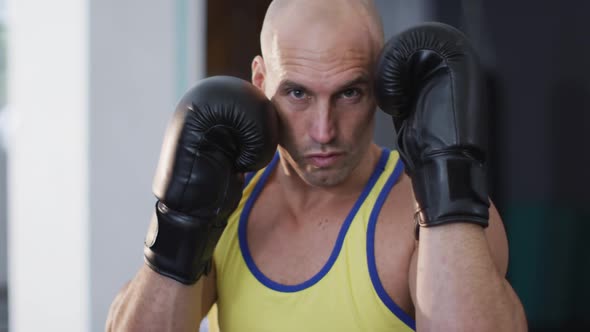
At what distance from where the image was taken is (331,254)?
1.42 metres

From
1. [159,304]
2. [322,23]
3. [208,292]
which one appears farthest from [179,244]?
[322,23]

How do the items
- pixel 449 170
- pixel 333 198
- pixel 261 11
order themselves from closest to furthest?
pixel 449 170 < pixel 333 198 < pixel 261 11

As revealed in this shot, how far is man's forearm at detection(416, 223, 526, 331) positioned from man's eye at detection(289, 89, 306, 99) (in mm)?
360

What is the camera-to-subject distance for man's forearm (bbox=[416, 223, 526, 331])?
114 cm

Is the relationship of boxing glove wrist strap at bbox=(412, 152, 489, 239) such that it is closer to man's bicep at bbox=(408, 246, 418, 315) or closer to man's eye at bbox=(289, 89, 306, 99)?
man's bicep at bbox=(408, 246, 418, 315)

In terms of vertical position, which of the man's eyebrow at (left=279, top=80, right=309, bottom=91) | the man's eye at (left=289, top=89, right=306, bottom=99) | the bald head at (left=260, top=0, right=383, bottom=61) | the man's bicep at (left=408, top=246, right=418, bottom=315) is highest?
the bald head at (left=260, top=0, right=383, bottom=61)

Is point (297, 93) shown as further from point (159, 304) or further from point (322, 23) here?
point (159, 304)

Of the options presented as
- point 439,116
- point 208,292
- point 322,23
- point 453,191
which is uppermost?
point 322,23

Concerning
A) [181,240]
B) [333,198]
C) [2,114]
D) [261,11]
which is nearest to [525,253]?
[333,198]

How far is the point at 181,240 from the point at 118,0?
57.0 inches

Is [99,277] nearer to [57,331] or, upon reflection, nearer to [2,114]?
[57,331]

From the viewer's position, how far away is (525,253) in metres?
2.26

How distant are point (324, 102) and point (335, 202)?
0.28 meters

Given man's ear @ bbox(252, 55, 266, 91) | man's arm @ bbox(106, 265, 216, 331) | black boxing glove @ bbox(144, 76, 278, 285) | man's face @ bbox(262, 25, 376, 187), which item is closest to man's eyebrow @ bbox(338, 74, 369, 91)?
man's face @ bbox(262, 25, 376, 187)
